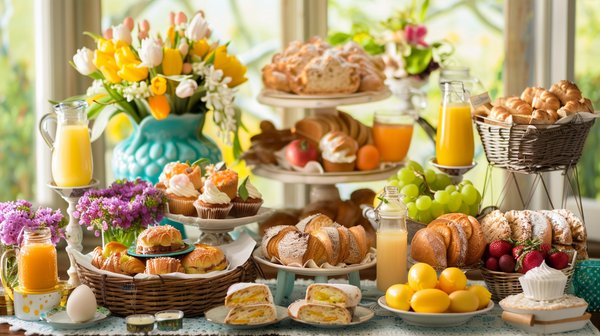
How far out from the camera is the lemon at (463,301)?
1339 millimetres

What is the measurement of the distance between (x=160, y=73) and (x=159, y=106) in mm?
101

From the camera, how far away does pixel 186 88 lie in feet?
5.86

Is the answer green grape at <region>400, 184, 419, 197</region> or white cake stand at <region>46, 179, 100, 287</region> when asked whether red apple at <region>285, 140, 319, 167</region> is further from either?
white cake stand at <region>46, 179, 100, 287</region>

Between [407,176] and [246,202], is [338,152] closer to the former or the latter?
[407,176]

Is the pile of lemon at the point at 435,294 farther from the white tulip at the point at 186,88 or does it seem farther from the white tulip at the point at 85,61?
the white tulip at the point at 85,61

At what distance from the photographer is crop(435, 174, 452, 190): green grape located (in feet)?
5.89

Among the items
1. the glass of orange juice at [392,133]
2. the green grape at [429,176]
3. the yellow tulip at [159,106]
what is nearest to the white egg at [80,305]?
the yellow tulip at [159,106]

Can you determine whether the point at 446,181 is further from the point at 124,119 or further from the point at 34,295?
the point at 124,119

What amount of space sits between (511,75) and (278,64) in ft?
3.55

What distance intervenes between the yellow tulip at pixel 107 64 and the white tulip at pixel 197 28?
242 mm

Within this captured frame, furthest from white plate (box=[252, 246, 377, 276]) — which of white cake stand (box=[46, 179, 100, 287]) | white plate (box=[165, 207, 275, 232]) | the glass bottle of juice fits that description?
white cake stand (box=[46, 179, 100, 287])

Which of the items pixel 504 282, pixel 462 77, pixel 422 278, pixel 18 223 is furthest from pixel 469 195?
pixel 18 223

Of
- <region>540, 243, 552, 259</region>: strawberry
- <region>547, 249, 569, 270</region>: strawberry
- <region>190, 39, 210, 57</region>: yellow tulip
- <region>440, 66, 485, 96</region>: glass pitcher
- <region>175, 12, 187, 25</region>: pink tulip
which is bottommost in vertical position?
<region>547, 249, 569, 270</region>: strawberry

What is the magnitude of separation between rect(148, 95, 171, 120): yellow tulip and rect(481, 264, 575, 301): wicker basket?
0.95 meters
